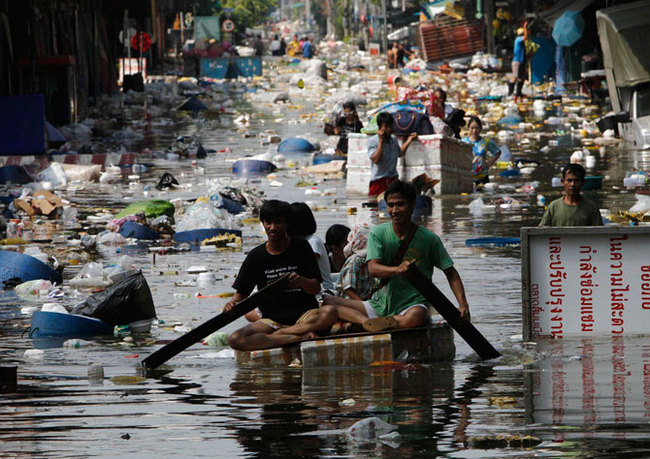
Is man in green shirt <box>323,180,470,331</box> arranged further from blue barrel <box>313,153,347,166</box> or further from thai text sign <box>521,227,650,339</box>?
blue barrel <box>313,153,347,166</box>

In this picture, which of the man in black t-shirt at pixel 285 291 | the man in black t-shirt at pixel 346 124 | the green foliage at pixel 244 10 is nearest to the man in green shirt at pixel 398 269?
the man in black t-shirt at pixel 285 291

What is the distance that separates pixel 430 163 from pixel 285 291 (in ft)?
28.7

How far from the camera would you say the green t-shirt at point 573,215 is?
8.83m

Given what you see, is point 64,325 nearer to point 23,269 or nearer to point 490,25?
point 23,269

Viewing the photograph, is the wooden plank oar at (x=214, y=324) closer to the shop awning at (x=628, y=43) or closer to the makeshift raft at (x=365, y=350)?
the makeshift raft at (x=365, y=350)

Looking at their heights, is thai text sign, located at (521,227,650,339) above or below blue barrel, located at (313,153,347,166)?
below

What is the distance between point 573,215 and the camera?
884 cm

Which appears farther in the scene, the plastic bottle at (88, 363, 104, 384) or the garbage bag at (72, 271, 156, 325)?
the garbage bag at (72, 271, 156, 325)

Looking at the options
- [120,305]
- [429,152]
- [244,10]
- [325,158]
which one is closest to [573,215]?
[120,305]

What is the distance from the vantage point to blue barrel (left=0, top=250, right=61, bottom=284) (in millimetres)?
11000

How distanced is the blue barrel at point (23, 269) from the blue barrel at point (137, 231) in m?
2.60

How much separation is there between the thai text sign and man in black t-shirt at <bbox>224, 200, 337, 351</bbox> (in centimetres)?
122

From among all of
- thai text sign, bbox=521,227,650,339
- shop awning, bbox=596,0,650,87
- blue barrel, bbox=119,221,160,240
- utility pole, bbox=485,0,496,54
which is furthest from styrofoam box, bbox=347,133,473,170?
utility pole, bbox=485,0,496,54

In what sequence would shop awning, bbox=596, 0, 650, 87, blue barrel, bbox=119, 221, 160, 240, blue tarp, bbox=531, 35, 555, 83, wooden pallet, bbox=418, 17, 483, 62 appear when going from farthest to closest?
wooden pallet, bbox=418, 17, 483, 62 → blue tarp, bbox=531, 35, 555, 83 → shop awning, bbox=596, 0, 650, 87 → blue barrel, bbox=119, 221, 160, 240
